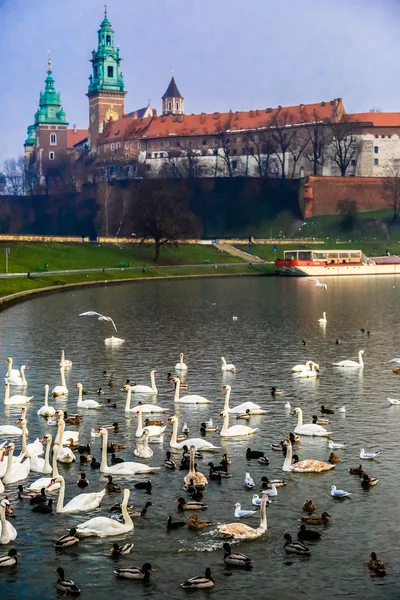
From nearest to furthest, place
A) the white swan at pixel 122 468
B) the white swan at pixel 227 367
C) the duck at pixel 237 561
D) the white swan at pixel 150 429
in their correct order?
the duck at pixel 237 561 → the white swan at pixel 122 468 → the white swan at pixel 150 429 → the white swan at pixel 227 367

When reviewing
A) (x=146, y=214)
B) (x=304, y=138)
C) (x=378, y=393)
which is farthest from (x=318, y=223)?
(x=378, y=393)

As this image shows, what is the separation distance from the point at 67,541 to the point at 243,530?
11.7ft

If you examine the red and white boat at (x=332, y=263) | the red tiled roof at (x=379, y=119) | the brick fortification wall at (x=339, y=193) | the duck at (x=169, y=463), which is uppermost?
the red tiled roof at (x=379, y=119)

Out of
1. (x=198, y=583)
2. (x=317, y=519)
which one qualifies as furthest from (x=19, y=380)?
(x=198, y=583)

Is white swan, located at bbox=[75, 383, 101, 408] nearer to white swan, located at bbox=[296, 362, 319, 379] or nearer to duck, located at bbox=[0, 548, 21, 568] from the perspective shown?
white swan, located at bbox=[296, 362, 319, 379]

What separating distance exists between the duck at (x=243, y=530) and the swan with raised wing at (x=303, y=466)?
177 inches

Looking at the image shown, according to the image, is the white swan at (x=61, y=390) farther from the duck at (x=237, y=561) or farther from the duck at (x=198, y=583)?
the duck at (x=198, y=583)

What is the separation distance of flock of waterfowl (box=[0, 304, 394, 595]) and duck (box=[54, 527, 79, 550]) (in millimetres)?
20

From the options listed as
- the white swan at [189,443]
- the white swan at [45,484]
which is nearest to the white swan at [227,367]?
the white swan at [189,443]

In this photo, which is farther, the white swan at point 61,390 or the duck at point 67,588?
the white swan at point 61,390

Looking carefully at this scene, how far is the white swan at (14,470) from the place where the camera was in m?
25.3

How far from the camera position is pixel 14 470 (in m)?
25.6

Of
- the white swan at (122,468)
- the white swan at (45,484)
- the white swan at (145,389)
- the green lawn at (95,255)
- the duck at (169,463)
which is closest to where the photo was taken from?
the white swan at (45,484)

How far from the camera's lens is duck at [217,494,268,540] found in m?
21.9
